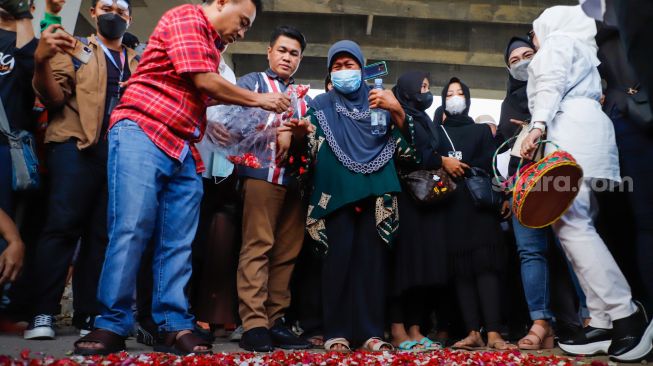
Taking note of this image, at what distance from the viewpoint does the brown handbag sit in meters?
3.30

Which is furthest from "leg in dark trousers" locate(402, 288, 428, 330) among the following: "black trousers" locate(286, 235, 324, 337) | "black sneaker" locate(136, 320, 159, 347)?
"black sneaker" locate(136, 320, 159, 347)

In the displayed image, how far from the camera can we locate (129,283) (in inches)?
98.2

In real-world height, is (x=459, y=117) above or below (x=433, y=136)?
above

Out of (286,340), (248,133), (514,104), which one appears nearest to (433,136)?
(514,104)

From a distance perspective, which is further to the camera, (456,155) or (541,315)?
(456,155)

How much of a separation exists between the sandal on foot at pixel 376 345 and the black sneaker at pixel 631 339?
101 cm

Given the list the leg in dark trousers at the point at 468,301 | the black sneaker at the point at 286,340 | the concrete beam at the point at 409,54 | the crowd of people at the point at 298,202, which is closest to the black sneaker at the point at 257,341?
the crowd of people at the point at 298,202

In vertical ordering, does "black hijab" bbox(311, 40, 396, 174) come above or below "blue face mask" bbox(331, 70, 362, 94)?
below

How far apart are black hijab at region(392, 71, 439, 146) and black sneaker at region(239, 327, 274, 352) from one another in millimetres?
1439

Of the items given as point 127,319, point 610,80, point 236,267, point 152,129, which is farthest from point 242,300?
point 610,80

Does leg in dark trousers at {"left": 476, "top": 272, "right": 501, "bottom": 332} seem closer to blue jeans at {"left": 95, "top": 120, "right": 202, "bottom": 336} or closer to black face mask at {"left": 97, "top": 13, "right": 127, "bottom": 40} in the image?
blue jeans at {"left": 95, "top": 120, "right": 202, "bottom": 336}

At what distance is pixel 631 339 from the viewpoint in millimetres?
2650

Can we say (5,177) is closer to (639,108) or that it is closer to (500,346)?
(500,346)

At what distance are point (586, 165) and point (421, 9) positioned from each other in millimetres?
8313
